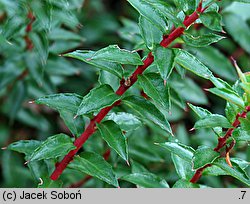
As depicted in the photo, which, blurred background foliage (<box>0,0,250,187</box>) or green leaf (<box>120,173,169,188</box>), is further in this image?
blurred background foliage (<box>0,0,250,187</box>)

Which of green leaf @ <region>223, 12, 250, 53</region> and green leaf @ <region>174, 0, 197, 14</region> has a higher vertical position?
green leaf @ <region>174, 0, 197, 14</region>

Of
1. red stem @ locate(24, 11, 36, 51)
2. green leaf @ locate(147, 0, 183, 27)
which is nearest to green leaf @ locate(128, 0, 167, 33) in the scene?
green leaf @ locate(147, 0, 183, 27)

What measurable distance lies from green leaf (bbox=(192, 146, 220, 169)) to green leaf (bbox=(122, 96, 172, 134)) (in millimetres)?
92

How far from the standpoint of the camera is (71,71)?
218cm

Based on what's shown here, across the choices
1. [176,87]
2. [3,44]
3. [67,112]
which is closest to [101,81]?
[67,112]

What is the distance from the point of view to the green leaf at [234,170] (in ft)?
4.02

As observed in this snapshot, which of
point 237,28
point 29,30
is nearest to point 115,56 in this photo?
point 29,30

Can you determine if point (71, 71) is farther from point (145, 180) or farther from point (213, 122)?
point (213, 122)

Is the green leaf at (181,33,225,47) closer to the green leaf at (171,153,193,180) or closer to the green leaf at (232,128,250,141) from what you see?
the green leaf at (232,128,250,141)

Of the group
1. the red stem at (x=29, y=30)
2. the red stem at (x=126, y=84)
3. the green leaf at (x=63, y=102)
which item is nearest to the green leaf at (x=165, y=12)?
the red stem at (x=126, y=84)

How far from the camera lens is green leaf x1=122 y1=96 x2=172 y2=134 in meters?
1.28

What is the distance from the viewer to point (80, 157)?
1.39m

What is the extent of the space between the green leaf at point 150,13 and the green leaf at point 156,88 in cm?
12

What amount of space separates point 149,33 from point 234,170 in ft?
1.26
